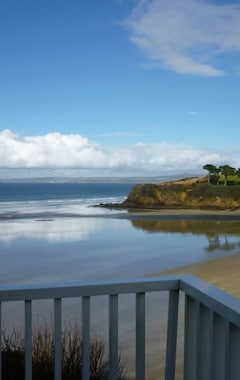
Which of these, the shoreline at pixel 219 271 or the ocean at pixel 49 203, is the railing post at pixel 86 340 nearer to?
the shoreline at pixel 219 271

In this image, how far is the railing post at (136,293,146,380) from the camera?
8.73 ft

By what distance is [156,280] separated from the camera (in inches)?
103

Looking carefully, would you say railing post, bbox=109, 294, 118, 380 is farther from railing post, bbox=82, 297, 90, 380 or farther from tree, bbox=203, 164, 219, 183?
tree, bbox=203, 164, 219, 183

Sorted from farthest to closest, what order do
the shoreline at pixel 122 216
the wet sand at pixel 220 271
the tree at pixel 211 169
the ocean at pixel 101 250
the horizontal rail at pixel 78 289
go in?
the tree at pixel 211 169 → the shoreline at pixel 122 216 → the ocean at pixel 101 250 → the wet sand at pixel 220 271 → the horizontal rail at pixel 78 289

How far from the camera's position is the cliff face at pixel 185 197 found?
50.4 meters

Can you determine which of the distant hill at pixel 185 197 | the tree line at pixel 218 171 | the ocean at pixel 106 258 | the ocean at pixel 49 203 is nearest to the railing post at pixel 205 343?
the ocean at pixel 106 258

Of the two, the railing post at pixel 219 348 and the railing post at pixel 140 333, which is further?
the railing post at pixel 140 333

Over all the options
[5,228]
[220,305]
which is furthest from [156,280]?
[5,228]

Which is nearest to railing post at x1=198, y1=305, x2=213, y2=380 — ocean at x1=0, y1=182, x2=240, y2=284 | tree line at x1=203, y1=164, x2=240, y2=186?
ocean at x1=0, y1=182, x2=240, y2=284

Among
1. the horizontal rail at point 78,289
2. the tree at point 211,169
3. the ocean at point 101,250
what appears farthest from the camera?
the tree at point 211,169

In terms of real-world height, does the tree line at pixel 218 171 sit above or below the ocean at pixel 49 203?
above

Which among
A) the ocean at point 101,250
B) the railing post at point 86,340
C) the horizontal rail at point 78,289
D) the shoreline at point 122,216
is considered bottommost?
the shoreline at point 122,216

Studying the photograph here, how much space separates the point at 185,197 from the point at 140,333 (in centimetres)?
5031

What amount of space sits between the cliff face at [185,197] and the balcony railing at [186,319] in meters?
47.7
